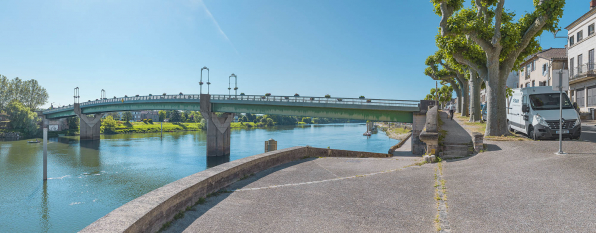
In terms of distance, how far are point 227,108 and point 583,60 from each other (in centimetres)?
4249

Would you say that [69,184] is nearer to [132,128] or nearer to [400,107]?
[400,107]

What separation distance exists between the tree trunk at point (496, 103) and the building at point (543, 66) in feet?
87.2

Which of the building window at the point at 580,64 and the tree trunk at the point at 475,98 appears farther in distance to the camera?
the building window at the point at 580,64

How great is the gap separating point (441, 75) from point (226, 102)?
95.4 ft

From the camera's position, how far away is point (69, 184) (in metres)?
25.1

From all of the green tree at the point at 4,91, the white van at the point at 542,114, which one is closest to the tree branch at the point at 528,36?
the white van at the point at 542,114

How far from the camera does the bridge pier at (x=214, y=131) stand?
4444 centimetres

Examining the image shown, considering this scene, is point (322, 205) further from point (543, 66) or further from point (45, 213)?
point (543, 66)

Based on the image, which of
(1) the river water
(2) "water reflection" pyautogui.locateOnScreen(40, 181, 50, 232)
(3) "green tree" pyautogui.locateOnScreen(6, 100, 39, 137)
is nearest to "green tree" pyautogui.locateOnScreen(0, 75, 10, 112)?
(3) "green tree" pyautogui.locateOnScreen(6, 100, 39, 137)

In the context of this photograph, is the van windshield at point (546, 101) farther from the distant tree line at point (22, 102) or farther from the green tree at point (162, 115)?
the green tree at point (162, 115)

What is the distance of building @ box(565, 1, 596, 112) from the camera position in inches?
1133

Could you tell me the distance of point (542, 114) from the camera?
13773 millimetres

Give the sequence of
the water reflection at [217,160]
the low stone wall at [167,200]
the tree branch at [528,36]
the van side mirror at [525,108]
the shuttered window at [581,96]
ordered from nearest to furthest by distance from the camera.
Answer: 1. the low stone wall at [167,200]
2. the van side mirror at [525,108]
3. the tree branch at [528,36]
4. the shuttered window at [581,96]
5. the water reflection at [217,160]

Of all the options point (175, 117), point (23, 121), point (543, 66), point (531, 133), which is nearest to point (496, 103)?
point (531, 133)
